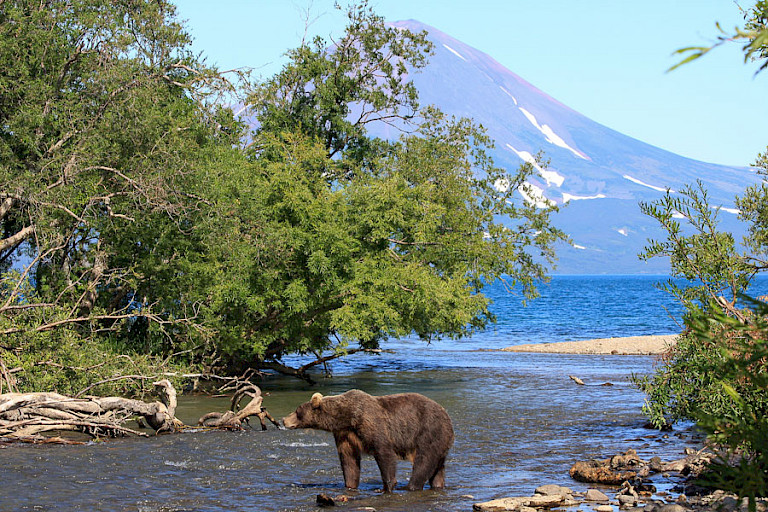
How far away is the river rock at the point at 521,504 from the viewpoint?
424 inches

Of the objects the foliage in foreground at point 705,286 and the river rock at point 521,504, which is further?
the foliage in foreground at point 705,286

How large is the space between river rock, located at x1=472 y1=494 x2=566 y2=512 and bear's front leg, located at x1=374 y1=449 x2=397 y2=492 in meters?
1.37

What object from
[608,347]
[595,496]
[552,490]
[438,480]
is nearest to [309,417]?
[438,480]

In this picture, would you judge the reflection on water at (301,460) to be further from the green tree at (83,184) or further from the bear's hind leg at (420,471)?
the green tree at (83,184)

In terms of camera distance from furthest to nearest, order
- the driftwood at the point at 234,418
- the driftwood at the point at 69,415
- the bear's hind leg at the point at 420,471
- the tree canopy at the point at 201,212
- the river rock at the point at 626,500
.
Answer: the tree canopy at the point at 201,212
the driftwood at the point at 234,418
the driftwood at the point at 69,415
the bear's hind leg at the point at 420,471
the river rock at the point at 626,500

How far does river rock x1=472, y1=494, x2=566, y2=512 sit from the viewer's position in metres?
10.8

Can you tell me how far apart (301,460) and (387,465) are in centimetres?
348

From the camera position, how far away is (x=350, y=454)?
1184cm

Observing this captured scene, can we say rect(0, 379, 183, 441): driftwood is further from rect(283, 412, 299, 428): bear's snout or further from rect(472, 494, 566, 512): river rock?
rect(472, 494, 566, 512): river rock

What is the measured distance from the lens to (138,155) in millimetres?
19766

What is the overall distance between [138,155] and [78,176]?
1.47 metres

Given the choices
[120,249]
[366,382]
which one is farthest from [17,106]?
[366,382]

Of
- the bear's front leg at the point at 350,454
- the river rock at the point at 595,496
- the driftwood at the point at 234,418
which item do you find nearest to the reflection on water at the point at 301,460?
the bear's front leg at the point at 350,454

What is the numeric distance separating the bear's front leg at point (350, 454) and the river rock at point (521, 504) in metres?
1.87
